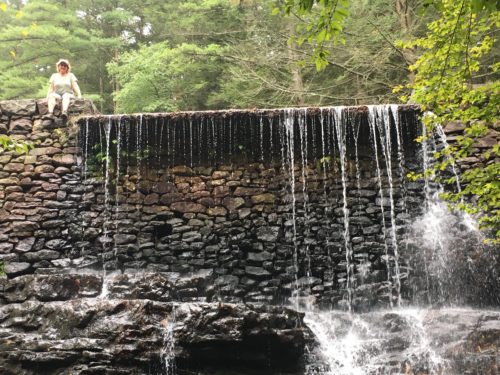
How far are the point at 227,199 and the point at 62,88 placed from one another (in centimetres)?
347

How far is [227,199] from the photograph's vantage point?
7.48 metres

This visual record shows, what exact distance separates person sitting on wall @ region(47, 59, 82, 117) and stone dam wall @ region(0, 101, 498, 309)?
0.74 ft

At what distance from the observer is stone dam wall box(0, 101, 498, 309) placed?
707 centimetres

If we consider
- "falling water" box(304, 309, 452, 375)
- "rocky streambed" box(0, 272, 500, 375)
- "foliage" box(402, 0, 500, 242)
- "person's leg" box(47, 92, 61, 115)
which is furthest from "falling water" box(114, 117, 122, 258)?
"foliage" box(402, 0, 500, 242)

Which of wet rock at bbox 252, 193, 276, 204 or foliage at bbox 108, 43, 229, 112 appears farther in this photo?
foliage at bbox 108, 43, 229, 112

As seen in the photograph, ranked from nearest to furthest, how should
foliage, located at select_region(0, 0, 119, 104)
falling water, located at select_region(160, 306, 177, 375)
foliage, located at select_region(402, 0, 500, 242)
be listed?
foliage, located at select_region(402, 0, 500, 242) < falling water, located at select_region(160, 306, 177, 375) < foliage, located at select_region(0, 0, 119, 104)

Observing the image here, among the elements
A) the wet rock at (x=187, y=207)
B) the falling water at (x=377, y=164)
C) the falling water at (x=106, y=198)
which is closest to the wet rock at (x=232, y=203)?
the wet rock at (x=187, y=207)

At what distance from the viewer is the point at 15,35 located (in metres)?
11.8

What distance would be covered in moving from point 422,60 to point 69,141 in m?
5.63

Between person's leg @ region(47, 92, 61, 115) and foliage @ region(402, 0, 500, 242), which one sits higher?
person's leg @ region(47, 92, 61, 115)

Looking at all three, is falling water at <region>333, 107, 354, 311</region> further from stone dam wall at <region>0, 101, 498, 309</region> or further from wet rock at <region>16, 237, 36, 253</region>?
wet rock at <region>16, 237, 36, 253</region>

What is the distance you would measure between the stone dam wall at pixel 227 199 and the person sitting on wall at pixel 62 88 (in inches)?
8.8

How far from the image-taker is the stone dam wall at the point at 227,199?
7070mm

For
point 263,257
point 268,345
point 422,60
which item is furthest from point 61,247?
point 422,60
